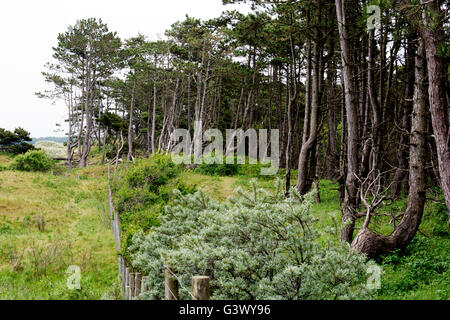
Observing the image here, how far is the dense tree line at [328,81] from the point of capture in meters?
7.04

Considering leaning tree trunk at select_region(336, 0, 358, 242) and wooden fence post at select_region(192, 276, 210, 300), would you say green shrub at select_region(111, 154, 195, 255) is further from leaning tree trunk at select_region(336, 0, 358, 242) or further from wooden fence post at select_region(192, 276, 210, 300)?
wooden fence post at select_region(192, 276, 210, 300)

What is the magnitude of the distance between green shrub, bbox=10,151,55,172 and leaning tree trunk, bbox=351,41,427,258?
2543cm

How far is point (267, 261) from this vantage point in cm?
413

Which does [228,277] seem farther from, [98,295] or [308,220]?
[98,295]

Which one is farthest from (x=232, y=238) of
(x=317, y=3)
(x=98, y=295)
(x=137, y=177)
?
(x=317, y=3)

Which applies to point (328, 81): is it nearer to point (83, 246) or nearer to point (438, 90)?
point (438, 90)

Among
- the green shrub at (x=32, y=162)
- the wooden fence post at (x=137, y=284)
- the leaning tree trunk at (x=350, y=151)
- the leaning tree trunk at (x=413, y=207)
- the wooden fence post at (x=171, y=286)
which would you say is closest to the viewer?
the wooden fence post at (x=171, y=286)

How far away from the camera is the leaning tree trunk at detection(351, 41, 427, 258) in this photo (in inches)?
273

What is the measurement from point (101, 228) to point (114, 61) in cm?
2521

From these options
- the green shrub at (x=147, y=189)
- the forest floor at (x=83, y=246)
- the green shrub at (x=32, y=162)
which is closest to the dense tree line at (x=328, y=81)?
the forest floor at (x=83, y=246)

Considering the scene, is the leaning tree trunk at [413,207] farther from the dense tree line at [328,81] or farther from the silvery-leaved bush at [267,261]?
the silvery-leaved bush at [267,261]

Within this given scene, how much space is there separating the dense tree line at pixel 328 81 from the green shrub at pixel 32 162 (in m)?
5.44

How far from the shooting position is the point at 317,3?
11.9 m

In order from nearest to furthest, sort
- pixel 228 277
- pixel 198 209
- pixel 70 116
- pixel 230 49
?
pixel 228 277, pixel 198 209, pixel 230 49, pixel 70 116
